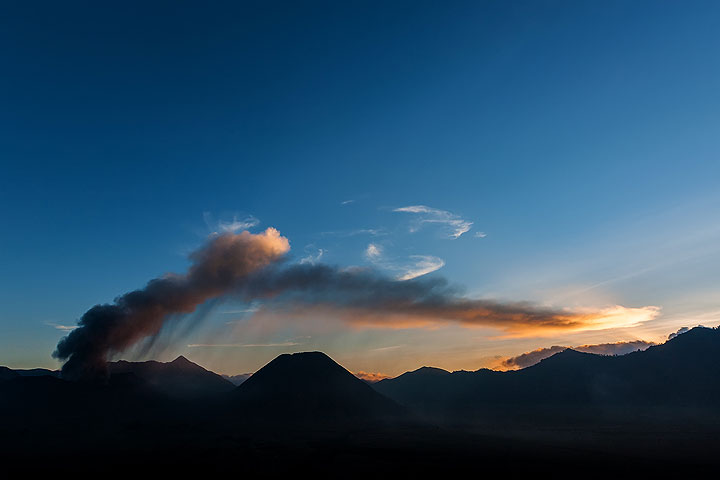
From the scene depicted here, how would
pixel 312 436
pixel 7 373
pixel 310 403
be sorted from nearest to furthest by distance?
pixel 312 436, pixel 310 403, pixel 7 373

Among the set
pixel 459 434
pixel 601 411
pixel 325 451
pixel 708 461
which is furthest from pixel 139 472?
pixel 601 411

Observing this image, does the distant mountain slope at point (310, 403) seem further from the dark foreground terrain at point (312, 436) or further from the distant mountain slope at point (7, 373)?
the distant mountain slope at point (7, 373)

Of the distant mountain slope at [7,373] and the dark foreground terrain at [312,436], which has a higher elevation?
the distant mountain slope at [7,373]

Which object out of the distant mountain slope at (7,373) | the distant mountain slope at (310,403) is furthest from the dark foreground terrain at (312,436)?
the distant mountain slope at (7,373)

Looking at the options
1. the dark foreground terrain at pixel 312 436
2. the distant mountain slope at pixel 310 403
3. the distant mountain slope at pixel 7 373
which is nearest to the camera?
the dark foreground terrain at pixel 312 436

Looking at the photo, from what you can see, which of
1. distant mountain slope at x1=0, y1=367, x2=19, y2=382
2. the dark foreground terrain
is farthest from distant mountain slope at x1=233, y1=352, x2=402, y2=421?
distant mountain slope at x1=0, y1=367, x2=19, y2=382

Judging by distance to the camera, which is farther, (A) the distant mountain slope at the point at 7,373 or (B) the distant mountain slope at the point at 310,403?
(A) the distant mountain slope at the point at 7,373

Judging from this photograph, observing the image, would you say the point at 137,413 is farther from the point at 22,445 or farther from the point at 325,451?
the point at 325,451

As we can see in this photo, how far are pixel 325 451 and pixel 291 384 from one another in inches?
4402

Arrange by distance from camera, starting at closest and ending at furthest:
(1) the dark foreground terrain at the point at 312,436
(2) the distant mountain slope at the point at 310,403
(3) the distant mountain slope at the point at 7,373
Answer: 1. (1) the dark foreground terrain at the point at 312,436
2. (2) the distant mountain slope at the point at 310,403
3. (3) the distant mountain slope at the point at 7,373

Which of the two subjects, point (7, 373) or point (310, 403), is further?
point (7, 373)

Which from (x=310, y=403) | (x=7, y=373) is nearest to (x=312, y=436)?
(x=310, y=403)

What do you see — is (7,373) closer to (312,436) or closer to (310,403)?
(310,403)

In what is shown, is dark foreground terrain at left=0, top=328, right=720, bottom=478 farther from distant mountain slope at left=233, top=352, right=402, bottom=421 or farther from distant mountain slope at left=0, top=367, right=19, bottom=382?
distant mountain slope at left=0, top=367, right=19, bottom=382
